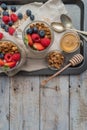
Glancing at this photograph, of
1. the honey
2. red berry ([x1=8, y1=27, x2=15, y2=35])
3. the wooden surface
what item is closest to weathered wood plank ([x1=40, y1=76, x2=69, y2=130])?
the wooden surface

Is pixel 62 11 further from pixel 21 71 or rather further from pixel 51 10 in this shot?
pixel 21 71

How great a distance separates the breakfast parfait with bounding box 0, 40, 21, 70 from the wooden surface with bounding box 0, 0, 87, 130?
115 millimetres

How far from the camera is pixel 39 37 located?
148cm

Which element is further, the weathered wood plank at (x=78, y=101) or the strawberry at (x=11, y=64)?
the weathered wood plank at (x=78, y=101)

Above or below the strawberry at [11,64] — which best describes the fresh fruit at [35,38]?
above

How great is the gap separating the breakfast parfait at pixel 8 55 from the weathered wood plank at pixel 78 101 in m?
0.24

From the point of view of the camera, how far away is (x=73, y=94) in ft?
5.22

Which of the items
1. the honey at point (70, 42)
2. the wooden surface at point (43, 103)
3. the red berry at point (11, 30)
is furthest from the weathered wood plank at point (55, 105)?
the red berry at point (11, 30)

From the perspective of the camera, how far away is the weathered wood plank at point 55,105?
1586 mm

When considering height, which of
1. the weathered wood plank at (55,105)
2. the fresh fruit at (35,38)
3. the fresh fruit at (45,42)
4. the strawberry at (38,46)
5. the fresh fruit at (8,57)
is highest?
the fresh fruit at (35,38)

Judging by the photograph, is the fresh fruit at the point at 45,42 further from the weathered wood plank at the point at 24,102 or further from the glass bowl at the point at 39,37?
the weathered wood plank at the point at 24,102

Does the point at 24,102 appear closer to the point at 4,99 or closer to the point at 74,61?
the point at 4,99

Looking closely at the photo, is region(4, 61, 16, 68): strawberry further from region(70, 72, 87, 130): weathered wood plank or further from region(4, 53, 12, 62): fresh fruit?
region(70, 72, 87, 130): weathered wood plank

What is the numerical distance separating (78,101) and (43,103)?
0.44ft
